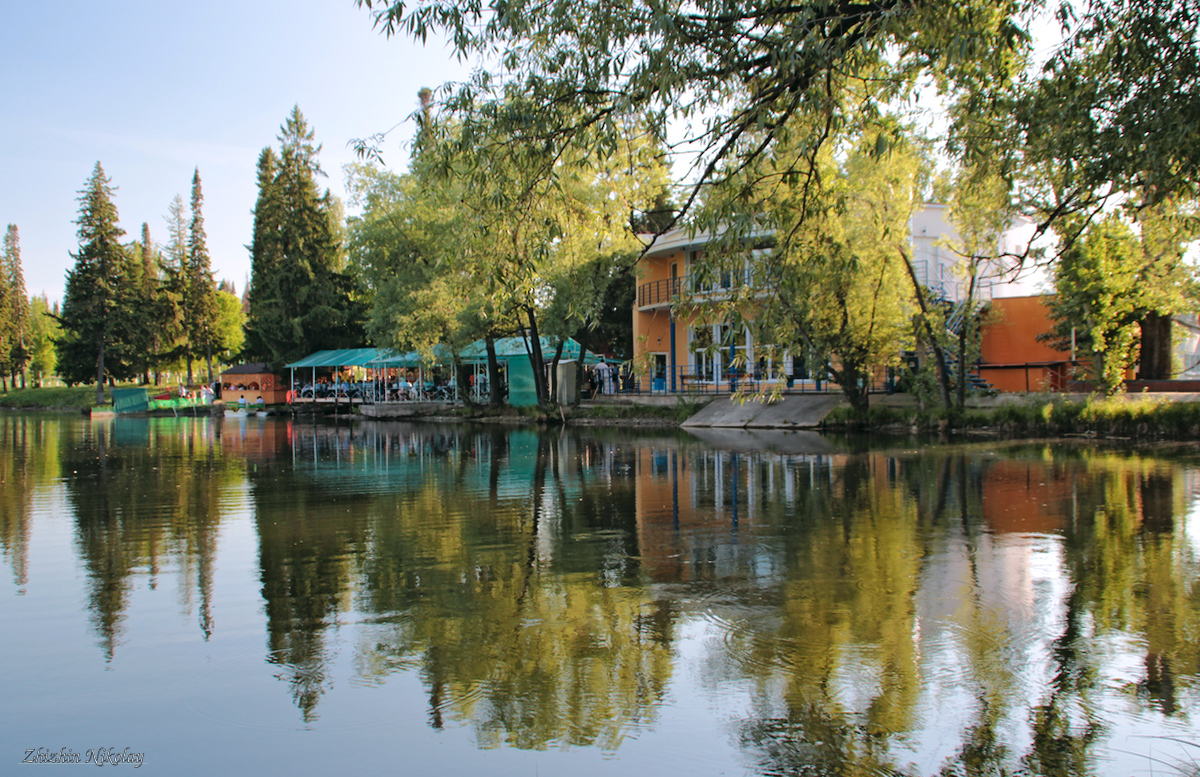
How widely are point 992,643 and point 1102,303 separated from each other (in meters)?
20.5

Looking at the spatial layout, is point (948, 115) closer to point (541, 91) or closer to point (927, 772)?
point (541, 91)

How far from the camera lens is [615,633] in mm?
5777

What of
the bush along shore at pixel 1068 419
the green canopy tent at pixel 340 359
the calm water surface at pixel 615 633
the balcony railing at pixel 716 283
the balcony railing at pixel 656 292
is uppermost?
the balcony railing at pixel 656 292

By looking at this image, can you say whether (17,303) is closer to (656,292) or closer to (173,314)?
(173,314)

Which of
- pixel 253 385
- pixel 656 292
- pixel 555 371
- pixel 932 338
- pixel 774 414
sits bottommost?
pixel 774 414

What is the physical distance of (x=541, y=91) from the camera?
24.6 ft

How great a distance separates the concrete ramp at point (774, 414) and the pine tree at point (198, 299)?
5362 cm

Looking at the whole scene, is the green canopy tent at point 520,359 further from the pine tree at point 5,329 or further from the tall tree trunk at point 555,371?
the pine tree at point 5,329

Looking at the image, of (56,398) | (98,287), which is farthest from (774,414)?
(56,398)

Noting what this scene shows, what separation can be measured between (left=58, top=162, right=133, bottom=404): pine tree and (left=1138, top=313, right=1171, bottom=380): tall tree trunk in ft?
215

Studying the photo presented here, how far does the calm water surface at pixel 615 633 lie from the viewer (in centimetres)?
416

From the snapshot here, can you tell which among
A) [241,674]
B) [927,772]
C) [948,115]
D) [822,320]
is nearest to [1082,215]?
[948,115]

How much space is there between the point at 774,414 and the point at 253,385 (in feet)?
144

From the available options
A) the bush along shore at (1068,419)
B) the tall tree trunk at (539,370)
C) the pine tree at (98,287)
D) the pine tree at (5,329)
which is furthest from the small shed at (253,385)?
the bush along shore at (1068,419)
